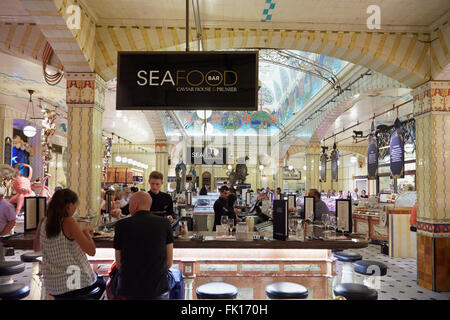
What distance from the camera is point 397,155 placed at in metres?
7.02

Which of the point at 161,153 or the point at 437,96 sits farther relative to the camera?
the point at 161,153

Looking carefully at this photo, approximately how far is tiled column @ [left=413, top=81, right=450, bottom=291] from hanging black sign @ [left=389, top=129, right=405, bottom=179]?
1405mm

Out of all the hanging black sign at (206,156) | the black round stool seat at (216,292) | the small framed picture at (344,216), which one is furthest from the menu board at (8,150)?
the small framed picture at (344,216)

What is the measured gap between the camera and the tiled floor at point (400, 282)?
4.91m

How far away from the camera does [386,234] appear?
8555 mm

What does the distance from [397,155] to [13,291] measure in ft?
22.8

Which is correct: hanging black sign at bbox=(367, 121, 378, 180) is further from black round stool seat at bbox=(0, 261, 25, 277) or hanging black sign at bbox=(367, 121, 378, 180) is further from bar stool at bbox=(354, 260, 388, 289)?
black round stool seat at bbox=(0, 261, 25, 277)

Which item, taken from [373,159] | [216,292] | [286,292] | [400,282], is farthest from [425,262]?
[373,159]

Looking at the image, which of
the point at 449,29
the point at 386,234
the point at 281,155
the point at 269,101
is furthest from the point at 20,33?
the point at 281,155

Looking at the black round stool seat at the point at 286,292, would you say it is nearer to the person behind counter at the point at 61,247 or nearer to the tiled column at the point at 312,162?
the person behind counter at the point at 61,247

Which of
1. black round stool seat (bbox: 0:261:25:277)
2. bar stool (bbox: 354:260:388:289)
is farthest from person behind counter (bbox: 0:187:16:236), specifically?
bar stool (bbox: 354:260:388:289)

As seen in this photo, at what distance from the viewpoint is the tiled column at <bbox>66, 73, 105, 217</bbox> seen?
484 cm

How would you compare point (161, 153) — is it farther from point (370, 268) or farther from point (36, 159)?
point (370, 268)
